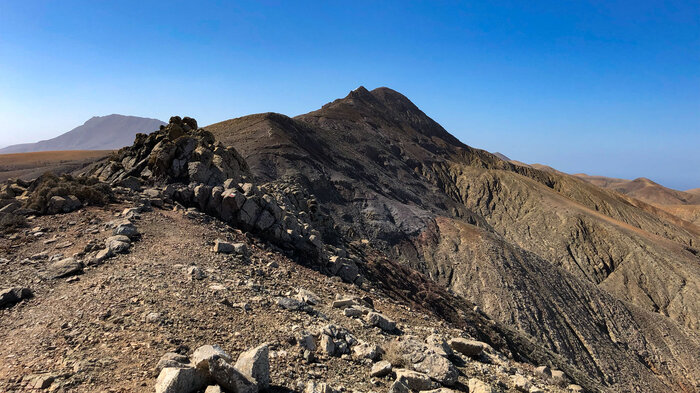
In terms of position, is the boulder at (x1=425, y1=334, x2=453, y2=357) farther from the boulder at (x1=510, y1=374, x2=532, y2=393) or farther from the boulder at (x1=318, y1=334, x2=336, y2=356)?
the boulder at (x1=318, y1=334, x2=336, y2=356)

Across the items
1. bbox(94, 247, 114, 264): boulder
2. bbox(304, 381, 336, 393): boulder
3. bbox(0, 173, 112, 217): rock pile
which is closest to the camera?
bbox(304, 381, 336, 393): boulder

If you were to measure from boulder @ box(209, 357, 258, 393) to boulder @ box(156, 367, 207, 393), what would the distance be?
7.3 inches

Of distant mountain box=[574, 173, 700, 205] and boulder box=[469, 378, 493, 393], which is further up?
distant mountain box=[574, 173, 700, 205]

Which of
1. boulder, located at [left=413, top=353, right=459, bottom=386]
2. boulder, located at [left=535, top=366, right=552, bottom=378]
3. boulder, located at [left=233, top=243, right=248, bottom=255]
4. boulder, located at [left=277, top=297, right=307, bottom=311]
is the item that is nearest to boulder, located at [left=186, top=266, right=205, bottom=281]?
boulder, located at [left=277, top=297, right=307, bottom=311]

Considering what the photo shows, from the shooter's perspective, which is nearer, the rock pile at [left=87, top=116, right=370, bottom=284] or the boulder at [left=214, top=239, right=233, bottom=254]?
the boulder at [left=214, top=239, right=233, bottom=254]

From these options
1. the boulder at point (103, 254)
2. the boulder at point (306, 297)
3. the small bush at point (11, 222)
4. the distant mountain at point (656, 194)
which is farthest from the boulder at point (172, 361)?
the distant mountain at point (656, 194)

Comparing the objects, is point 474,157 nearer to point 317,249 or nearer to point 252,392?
point 317,249

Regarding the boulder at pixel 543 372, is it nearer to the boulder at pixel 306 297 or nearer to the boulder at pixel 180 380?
the boulder at pixel 306 297

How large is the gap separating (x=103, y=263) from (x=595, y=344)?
3414 centimetres

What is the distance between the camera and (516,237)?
5809 cm

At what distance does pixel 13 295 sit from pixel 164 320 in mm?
3396

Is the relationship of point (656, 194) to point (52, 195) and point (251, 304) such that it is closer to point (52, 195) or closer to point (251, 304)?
point (251, 304)

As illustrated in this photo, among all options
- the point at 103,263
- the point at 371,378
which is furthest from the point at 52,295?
the point at 371,378

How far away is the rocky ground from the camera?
5.16 m
